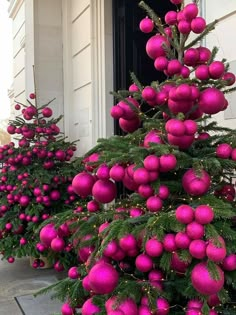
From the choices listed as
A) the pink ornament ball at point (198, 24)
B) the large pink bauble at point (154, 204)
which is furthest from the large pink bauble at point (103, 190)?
the pink ornament ball at point (198, 24)

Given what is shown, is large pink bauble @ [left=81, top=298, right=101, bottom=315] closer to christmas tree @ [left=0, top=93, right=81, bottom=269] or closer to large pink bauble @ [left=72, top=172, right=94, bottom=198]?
large pink bauble @ [left=72, top=172, right=94, bottom=198]

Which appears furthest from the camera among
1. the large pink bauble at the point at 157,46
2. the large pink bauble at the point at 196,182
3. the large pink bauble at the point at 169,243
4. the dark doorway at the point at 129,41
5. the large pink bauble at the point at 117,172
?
the dark doorway at the point at 129,41

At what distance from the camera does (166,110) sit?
1896 millimetres

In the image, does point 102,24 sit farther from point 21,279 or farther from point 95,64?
point 21,279

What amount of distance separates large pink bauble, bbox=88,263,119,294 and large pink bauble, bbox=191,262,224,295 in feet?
A: 1.00

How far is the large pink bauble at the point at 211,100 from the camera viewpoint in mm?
1721

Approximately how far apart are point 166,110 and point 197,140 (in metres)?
0.19

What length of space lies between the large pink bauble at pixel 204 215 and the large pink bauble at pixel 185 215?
0.02 m

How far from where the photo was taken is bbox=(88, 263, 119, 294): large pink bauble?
60.6 inches

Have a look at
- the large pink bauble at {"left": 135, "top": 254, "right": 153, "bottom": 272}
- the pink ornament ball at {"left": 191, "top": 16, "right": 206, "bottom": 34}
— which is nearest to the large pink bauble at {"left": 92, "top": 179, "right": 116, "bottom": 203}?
the large pink bauble at {"left": 135, "top": 254, "right": 153, "bottom": 272}

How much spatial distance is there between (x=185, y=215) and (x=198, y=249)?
0.12m

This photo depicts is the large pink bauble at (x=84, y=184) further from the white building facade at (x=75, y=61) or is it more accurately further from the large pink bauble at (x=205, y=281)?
the white building facade at (x=75, y=61)

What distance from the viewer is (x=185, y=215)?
1455mm

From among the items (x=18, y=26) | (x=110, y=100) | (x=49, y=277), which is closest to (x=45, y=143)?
(x=110, y=100)
